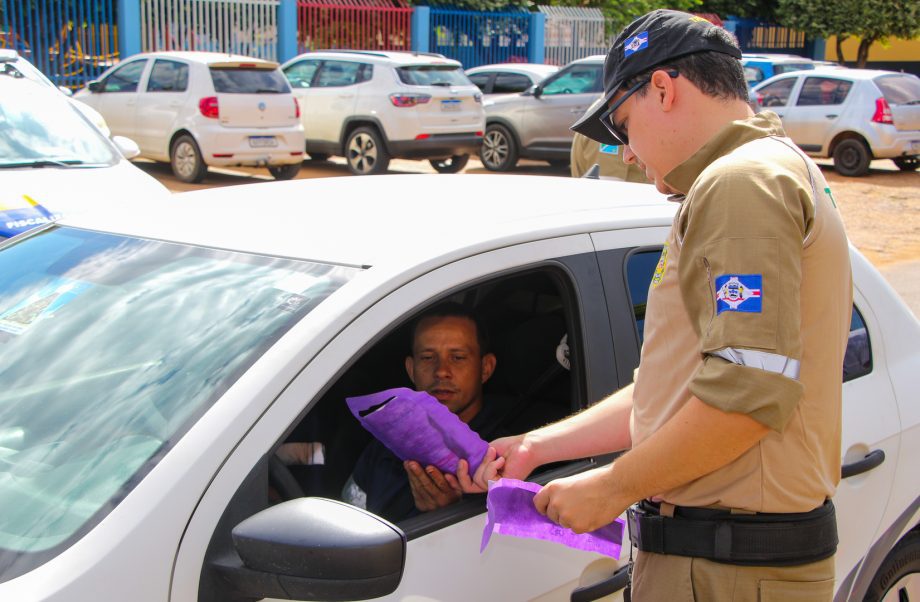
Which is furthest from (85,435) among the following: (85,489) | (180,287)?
(180,287)

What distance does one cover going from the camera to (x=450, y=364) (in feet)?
9.15

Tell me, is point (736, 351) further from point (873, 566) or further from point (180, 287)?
point (873, 566)

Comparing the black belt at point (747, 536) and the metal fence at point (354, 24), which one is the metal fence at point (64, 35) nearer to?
the metal fence at point (354, 24)

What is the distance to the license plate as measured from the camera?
1392cm

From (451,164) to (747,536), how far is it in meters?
15.2

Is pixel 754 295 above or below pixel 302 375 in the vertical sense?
above

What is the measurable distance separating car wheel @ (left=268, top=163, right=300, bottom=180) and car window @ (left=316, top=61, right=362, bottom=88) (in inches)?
64.9

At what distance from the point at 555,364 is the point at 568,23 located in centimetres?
2604

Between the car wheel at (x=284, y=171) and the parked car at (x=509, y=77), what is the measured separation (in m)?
4.64

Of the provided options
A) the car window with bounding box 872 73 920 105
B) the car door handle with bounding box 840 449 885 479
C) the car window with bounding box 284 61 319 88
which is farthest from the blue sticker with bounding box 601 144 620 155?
the car window with bounding box 872 73 920 105

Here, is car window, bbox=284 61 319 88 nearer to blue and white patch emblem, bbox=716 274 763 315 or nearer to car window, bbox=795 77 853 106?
car window, bbox=795 77 853 106

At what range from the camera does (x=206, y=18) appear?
64.6 feet

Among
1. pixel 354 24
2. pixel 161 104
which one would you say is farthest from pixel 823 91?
pixel 161 104

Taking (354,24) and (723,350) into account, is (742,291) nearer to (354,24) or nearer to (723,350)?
(723,350)
